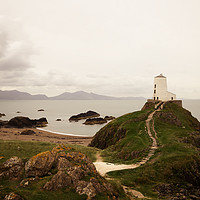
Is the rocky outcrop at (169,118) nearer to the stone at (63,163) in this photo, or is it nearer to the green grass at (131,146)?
the green grass at (131,146)

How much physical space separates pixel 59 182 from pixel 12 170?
441 cm

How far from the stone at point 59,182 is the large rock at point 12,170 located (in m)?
3.01

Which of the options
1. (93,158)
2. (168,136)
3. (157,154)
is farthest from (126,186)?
(168,136)

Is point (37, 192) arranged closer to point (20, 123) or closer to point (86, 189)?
point (86, 189)

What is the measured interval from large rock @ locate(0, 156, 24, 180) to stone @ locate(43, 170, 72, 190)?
3.01m

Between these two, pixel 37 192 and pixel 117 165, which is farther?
pixel 117 165

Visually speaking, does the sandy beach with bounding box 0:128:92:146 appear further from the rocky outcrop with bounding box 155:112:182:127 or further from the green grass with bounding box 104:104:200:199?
the green grass with bounding box 104:104:200:199

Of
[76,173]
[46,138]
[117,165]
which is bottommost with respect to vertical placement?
[46,138]

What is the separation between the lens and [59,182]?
11867mm

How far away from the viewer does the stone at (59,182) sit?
1150cm

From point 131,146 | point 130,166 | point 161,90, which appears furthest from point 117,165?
point 161,90

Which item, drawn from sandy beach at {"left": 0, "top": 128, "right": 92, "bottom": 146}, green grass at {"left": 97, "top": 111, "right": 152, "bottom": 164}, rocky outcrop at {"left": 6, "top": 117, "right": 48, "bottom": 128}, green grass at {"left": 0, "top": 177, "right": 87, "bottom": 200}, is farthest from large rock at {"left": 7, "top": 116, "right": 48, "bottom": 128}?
green grass at {"left": 0, "top": 177, "right": 87, "bottom": 200}

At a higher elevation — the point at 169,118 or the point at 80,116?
the point at 169,118

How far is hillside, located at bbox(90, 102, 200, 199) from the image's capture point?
1753 cm
